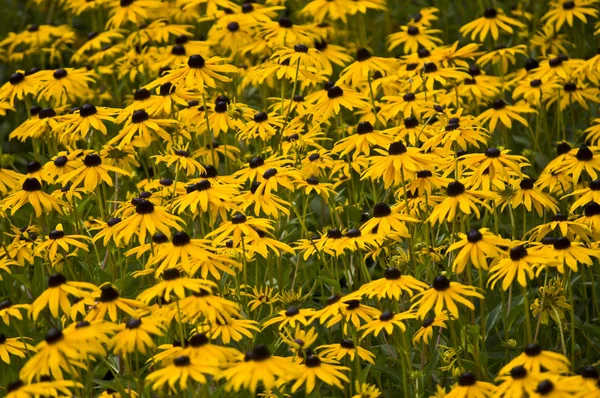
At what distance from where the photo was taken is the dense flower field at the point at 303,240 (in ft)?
10.0

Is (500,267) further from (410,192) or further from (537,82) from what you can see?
(537,82)

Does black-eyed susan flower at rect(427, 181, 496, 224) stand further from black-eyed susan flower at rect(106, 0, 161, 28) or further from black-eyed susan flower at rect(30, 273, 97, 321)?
black-eyed susan flower at rect(106, 0, 161, 28)

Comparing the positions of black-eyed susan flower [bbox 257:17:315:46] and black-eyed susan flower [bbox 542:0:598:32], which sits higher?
black-eyed susan flower [bbox 542:0:598:32]

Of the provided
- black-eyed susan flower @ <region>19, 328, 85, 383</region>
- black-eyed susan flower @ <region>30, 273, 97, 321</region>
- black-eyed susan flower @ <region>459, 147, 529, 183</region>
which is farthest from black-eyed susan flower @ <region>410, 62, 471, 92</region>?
black-eyed susan flower @ <region>19, 328, 85, 383</region>

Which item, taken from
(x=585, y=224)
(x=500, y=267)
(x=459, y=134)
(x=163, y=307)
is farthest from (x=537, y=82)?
(x=163, y=307)

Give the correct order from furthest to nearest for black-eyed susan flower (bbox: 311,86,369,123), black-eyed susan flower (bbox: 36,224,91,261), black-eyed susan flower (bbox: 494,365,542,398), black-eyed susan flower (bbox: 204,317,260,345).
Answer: black-eyed susan flower (bbox: 311,86,369,123) → black-eyed susan flower (bbox: 36,224,91,261) → black-eyed susan flower (bbox: 204,317,260,345) → black-eyed susan flower (bbox: 494,365,542,398)

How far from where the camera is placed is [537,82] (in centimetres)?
502

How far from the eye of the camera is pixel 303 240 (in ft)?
12.8

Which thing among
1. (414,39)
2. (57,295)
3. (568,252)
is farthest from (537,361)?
(414,39)

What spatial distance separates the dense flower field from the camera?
10.0 ft

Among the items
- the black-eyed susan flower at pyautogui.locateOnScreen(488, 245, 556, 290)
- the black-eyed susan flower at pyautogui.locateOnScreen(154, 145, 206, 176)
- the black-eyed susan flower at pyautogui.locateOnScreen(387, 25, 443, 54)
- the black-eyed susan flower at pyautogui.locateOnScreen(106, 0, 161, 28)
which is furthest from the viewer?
the black-eyed susan flower at pyautogui.locateOnScreen(106, 0, 161, 28)

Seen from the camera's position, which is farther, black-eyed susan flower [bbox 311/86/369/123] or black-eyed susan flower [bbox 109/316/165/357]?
black-eyed susan flower [bbox 311/86/369/123]

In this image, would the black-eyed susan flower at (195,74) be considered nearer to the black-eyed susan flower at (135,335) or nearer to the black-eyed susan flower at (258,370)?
the black-eyed susan flower at (135,335)

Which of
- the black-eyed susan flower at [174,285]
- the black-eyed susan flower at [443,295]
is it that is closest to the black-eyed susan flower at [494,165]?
the black-eyed susan flower at [443,295]
